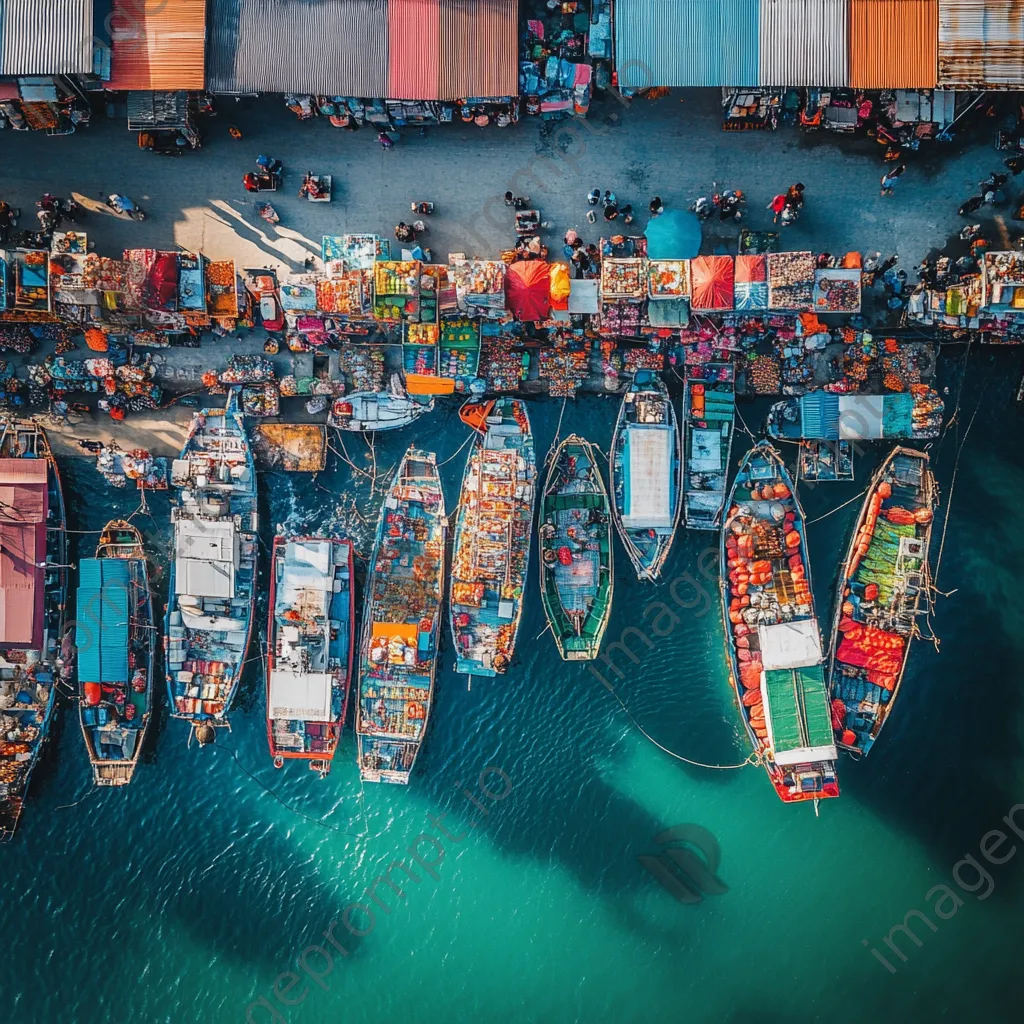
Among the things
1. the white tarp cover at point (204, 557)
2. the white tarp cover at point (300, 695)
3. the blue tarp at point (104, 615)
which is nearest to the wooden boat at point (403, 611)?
the white tarp cover at point (300, 695)

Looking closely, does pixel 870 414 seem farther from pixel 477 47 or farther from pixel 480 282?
pixel 477 47

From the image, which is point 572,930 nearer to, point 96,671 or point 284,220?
point 96,671

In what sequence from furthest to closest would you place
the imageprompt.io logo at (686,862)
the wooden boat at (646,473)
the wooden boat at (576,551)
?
the imageprompt.io logo at (686,862) < the wooden boat at (576,551) < the wooden boat at (646,473)

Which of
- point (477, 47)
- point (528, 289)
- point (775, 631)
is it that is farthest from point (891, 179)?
point (775, 631)

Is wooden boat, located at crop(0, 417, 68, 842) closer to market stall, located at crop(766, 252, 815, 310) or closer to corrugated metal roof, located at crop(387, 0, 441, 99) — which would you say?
corrugated metal roof, located at crop(387, 0, 441, 99)

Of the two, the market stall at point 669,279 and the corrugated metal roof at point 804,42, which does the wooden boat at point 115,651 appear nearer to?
the market stall at point 669,279

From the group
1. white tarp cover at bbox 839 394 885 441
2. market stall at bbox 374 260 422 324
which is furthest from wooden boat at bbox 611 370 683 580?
market stall at bbox 374 260 422 324

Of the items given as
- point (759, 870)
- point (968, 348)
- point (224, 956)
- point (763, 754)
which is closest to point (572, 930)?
point (759, 870)
